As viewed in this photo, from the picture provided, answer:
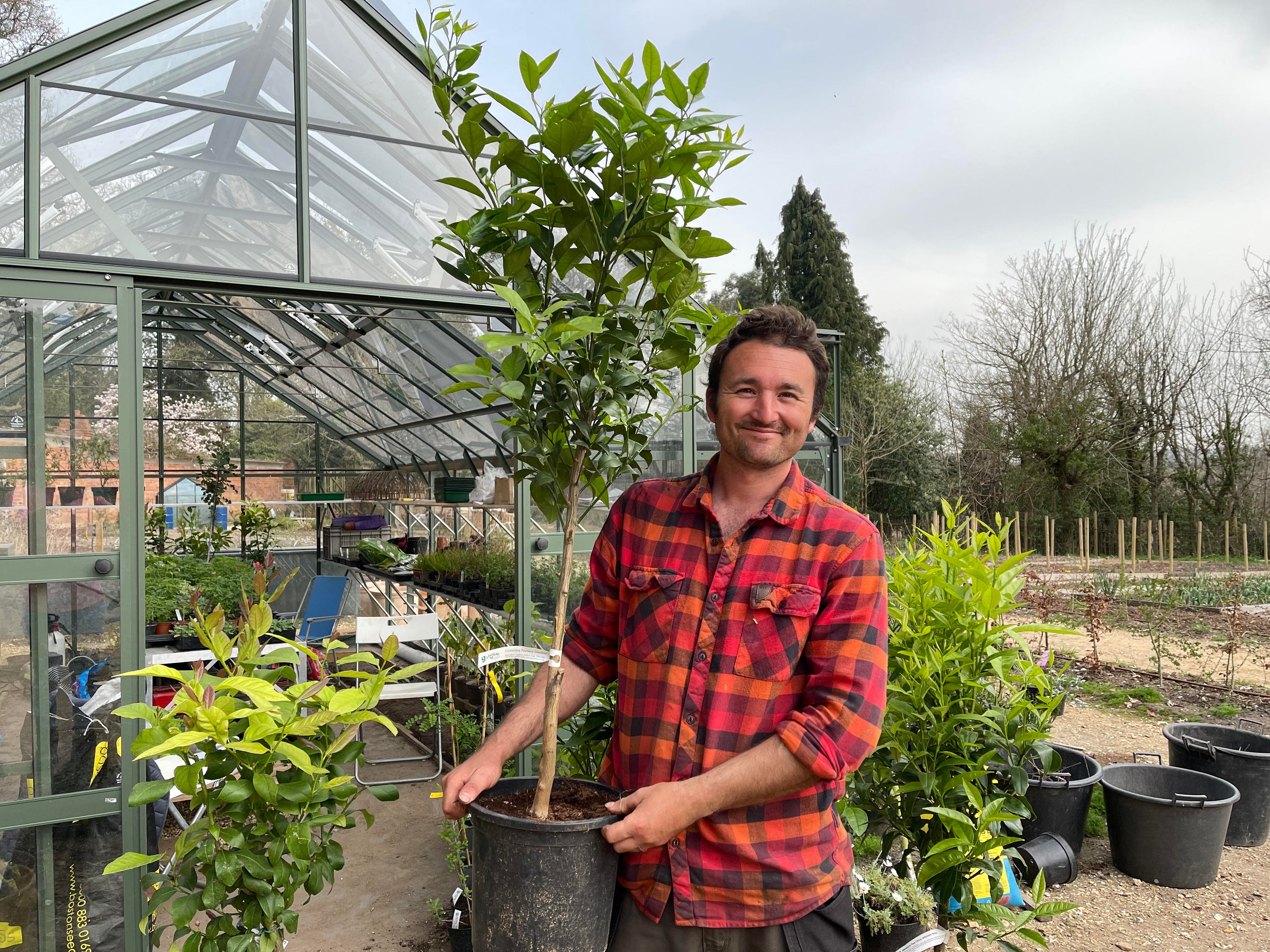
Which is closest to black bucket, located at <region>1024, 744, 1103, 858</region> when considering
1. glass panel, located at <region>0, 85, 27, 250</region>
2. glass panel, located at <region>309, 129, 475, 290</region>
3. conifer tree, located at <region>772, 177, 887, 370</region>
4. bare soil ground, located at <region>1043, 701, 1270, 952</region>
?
bare soil ground, located at <region>1043, 701, 1270, 952</region>

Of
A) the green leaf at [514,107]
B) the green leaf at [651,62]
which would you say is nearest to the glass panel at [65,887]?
the green leaf at [514,107]

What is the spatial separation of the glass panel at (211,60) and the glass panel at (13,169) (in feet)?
0.66

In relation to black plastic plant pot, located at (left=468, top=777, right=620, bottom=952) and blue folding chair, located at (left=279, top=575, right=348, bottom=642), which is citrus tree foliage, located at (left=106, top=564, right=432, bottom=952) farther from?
blue folding chair, located at (left=279, top=575, right=348, bottom=642)

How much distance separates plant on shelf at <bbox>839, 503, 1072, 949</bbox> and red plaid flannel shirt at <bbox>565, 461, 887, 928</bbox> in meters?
1.17

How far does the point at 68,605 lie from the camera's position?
253 centimetres

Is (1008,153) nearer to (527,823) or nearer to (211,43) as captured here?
(211,43)

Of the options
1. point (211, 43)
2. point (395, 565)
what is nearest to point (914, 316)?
point (395, 565)

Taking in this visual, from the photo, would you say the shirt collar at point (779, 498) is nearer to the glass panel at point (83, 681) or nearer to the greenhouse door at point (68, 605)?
the greenhouse door at point (68, 605)

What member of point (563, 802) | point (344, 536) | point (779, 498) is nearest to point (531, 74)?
point (779, 498)

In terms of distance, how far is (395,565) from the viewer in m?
6.79

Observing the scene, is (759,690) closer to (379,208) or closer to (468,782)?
(468,782)

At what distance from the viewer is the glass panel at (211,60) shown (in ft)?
8.73

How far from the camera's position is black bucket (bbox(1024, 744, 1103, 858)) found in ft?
11.9

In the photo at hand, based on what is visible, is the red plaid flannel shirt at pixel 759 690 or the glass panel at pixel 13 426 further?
the glass panel at pixel 13 426
